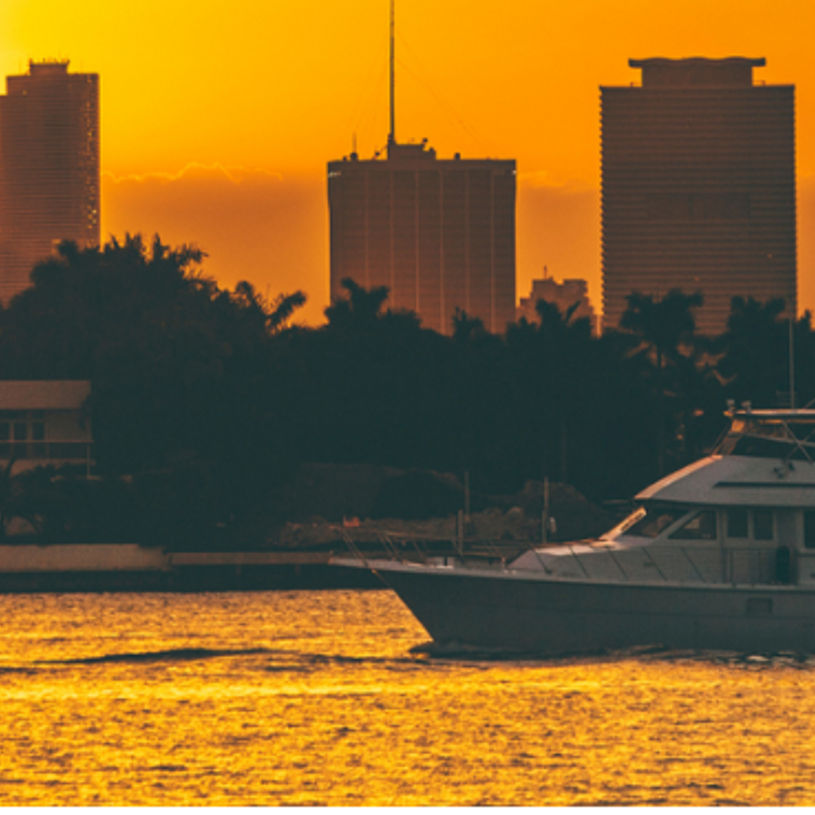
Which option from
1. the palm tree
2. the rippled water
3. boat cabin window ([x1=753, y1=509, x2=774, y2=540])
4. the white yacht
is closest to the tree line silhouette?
the palm tree

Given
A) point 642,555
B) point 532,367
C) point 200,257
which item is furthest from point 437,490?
point 642,555

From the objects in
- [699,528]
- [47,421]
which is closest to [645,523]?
[699,528]

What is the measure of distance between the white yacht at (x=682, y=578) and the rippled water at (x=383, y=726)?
698mm

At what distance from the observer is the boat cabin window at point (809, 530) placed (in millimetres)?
46906

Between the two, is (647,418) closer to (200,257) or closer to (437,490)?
(437,490)

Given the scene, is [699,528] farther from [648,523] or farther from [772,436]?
[772,436]

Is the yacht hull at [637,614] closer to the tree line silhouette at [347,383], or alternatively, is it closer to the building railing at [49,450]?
the tree line silhouette at [347,383]

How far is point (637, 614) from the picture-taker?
1825 inches

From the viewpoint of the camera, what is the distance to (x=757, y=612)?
46344mm

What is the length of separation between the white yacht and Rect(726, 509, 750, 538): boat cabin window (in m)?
0.02

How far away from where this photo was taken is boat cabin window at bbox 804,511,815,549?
1847 inches

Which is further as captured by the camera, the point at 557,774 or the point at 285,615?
the point at 285,615

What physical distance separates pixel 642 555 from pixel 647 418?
2396 inches

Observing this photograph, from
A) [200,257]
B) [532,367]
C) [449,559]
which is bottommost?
[449,559]
